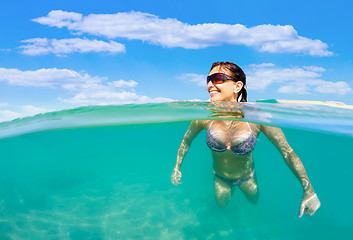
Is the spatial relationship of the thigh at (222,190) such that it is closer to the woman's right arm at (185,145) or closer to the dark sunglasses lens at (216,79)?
the woman's right arm at (185,145)

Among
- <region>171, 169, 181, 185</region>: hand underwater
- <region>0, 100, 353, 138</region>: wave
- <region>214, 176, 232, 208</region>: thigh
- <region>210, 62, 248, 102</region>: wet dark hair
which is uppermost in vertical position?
<region>0, 100, 353, 138</region>: wave

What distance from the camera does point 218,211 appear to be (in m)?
10.2

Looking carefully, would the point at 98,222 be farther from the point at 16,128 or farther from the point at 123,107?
the point at 16,128

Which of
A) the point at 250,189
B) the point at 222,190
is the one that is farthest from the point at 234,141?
the point at 250,189

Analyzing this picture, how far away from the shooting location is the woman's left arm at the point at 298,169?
16.3 ft

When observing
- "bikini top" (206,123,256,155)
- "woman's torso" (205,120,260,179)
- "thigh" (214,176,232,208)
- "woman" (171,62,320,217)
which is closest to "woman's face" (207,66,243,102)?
"woman" (171,62,320,217)

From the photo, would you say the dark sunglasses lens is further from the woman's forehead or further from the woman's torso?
the woman's torso

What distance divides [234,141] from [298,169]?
1419 mm

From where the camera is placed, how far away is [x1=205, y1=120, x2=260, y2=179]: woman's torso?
5.45 m

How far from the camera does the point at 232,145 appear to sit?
5469mm

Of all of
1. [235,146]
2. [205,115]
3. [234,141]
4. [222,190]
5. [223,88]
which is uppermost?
[205,115]

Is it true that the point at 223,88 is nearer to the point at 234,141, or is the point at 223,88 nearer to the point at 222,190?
the point at 234,141

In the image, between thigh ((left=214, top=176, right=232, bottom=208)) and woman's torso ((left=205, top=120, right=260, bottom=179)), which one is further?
thigh ((left=214, top=176, right=232, bottom=208))

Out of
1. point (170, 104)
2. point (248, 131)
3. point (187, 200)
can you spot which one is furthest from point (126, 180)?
point (248, 131)
